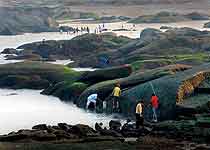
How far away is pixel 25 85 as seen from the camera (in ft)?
212

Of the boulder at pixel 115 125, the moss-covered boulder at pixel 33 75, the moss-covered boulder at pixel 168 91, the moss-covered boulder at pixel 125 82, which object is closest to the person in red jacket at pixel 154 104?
the moss-covered boulder at pixel 168 91

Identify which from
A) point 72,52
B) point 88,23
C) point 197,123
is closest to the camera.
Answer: point 197,123

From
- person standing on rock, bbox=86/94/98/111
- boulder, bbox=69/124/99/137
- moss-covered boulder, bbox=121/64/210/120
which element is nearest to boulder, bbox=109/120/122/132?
boulder, bbox=69/124/99/137

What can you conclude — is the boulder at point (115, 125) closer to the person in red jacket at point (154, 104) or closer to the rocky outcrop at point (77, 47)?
the person in red jacket at point (154, 104)

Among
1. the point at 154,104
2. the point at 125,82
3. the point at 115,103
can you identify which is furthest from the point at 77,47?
the point at 154,104

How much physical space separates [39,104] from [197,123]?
18.8m

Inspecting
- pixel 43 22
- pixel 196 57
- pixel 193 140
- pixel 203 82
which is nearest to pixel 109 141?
pixel 193 140

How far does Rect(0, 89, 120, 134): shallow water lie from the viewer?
47281mm

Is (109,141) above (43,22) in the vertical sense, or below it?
below

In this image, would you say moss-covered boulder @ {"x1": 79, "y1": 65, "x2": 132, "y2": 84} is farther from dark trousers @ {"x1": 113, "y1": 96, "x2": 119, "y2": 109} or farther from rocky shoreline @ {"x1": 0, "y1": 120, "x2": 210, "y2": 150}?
rocky shoreline @ {"x1": 0, "y1": 120, "x2": 210, "y2": 150}

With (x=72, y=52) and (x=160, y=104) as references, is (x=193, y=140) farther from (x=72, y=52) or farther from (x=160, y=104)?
(x=72, y=52)

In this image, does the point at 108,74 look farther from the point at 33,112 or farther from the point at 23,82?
the point at 23,82

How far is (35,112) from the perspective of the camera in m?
51.6

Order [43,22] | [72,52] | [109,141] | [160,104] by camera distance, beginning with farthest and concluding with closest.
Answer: [43,22] < [72,52] < [160,104] < [109,141]
